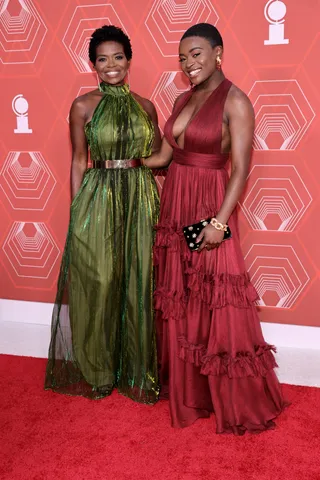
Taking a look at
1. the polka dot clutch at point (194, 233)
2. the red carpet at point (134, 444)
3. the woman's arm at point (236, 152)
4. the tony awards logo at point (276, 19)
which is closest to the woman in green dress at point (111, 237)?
the red carpet at point (134, 444)

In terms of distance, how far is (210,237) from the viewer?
80.9 inches

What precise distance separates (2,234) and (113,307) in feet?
4.36

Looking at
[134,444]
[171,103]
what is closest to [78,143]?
[171,103]

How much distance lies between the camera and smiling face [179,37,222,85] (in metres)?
2.02

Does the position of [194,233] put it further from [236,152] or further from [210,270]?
[236,152]

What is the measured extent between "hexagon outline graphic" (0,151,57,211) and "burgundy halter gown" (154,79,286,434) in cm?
124

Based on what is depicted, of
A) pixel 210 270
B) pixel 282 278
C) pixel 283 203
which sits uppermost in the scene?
pixel 283 203

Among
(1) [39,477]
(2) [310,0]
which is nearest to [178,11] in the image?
(2) [310,0]

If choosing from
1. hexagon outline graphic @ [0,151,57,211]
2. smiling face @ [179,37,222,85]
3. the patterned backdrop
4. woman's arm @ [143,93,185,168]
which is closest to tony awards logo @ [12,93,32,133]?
the patterned backdrop

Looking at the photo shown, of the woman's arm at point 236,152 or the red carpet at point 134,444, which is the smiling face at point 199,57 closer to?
the woman's arm at point 236,152

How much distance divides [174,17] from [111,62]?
2.28 feet

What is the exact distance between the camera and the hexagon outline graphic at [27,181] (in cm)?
322

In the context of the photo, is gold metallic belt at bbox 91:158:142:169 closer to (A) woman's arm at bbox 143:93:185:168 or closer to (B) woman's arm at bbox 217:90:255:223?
(A) woman's arm at bbox 143:93:185:168

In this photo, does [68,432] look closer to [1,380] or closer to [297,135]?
[1,380]
